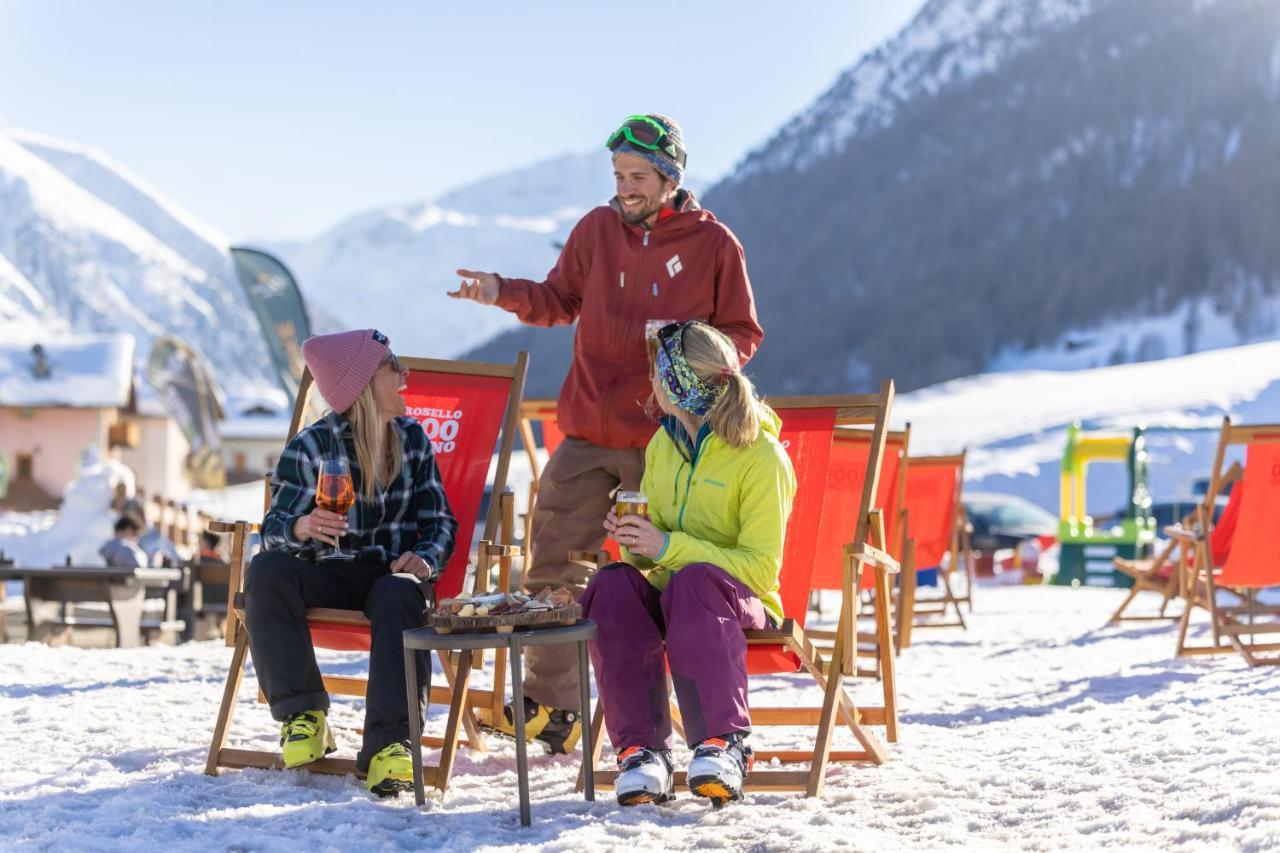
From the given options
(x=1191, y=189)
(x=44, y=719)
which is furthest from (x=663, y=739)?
(x=1191, y=189)

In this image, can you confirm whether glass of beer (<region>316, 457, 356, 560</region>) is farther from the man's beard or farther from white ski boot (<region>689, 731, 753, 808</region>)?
the man's beard

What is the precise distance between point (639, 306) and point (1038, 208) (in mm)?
86359

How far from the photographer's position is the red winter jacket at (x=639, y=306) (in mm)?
4004

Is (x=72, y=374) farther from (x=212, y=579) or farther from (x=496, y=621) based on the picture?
(x=496, y=621)

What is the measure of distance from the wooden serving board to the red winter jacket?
0.98 m

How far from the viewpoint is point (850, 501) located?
6.01 m

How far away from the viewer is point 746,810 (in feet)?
10.6

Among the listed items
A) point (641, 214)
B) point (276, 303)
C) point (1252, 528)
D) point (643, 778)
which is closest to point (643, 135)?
point (641, 214)

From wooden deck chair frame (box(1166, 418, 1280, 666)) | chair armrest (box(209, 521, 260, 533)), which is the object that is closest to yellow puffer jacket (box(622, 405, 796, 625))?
chair armrest (box(209, 521, 260, 533))

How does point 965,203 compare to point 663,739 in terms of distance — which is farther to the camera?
point 965,203

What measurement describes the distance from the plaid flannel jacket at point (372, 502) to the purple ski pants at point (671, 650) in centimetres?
52

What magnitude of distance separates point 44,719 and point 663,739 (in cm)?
199

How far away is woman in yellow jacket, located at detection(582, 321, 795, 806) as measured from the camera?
3.23 metres

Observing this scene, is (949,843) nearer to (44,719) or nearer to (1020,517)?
(44,719)
